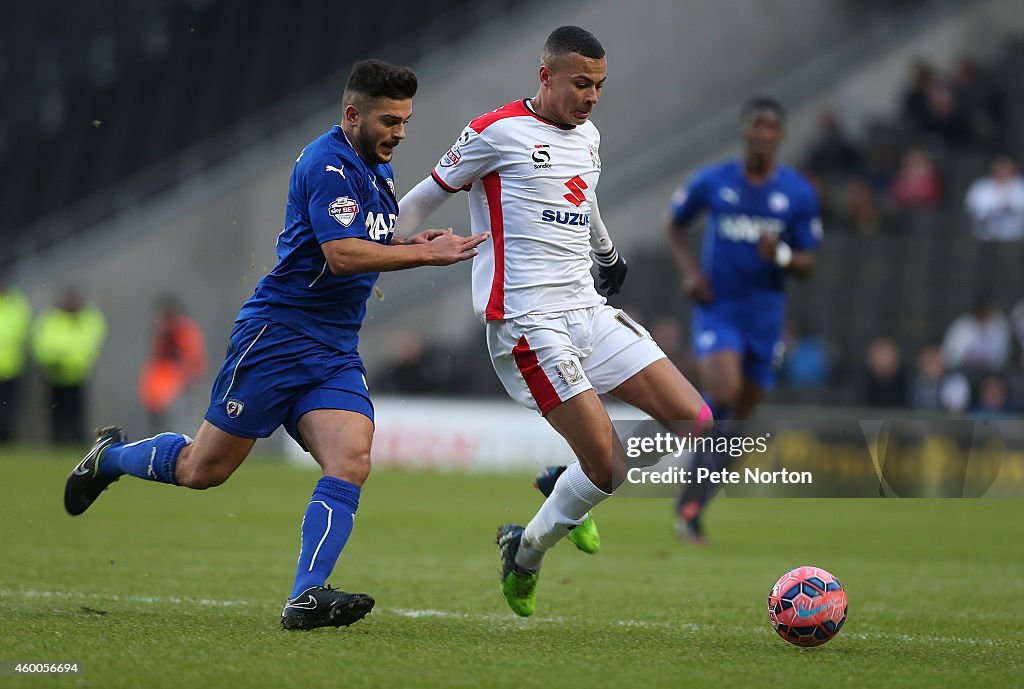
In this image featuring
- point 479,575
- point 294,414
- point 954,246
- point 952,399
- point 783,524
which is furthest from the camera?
point 954,246

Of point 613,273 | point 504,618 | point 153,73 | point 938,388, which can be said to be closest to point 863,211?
point 938,388

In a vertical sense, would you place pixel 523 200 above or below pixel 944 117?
below

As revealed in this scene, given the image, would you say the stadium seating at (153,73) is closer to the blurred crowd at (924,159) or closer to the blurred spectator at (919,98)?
the blurred crowd at (924,159)

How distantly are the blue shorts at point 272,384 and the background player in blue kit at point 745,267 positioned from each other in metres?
4.22

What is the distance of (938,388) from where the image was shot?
1584 centimetres

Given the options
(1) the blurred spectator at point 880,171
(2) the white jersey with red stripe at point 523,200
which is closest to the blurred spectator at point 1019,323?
(1) the blurred spectator at point 880,171

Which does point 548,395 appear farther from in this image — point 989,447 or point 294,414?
point 989,447

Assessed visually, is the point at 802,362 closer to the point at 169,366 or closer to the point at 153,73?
the point at 169,366

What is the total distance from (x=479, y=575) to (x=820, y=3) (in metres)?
17.7

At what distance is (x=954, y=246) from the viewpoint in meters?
17.8

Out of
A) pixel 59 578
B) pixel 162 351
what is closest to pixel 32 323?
pixel 162 351

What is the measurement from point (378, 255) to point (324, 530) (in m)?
1.10

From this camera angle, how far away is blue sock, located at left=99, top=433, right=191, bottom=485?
6043 millimetres

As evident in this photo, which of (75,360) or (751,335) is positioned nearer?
(751,335)
